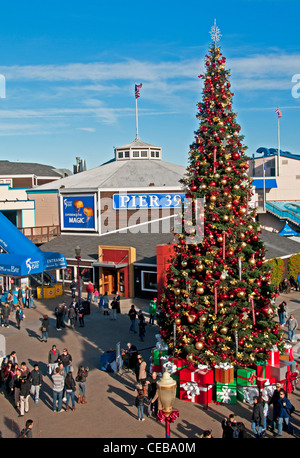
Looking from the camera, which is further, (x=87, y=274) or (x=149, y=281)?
(x=87, y=274)

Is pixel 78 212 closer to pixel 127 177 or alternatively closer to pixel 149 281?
pixel 127 177

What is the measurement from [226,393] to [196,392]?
37.0 inches

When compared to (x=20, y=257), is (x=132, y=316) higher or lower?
lower

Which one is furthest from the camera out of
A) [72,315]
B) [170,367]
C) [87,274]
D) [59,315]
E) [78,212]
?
[78,212]

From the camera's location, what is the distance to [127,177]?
41.2 meters

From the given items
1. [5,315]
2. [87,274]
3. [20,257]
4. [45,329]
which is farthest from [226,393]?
[87,274]

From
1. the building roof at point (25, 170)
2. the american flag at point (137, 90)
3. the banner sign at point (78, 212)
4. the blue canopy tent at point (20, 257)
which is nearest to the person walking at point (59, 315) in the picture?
the blue canopy tent at point (20, 257)

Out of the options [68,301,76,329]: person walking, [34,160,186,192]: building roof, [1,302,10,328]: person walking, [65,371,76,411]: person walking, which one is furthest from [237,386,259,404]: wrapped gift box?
[34,160,186,192]: building roof

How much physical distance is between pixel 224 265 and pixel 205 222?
4.99 feet

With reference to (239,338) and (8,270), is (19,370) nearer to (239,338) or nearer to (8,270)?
(239,338)

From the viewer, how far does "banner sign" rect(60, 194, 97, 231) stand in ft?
125

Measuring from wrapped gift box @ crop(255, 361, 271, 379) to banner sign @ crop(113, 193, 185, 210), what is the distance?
24.0 m

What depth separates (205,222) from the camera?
48.1ft
